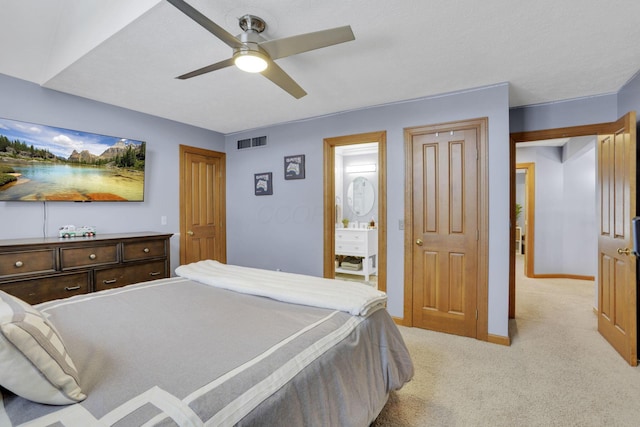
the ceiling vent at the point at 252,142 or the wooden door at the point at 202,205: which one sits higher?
the ceiling vent at the point at 252,142

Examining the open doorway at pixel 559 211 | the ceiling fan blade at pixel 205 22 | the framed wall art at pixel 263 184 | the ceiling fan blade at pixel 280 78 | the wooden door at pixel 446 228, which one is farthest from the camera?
the open doorway at pixel 559 211

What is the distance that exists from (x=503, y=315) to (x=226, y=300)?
2.57m

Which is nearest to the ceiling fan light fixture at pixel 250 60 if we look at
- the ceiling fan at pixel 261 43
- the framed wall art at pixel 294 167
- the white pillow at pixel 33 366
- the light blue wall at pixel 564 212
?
the ceiling fan at pixel 261 43

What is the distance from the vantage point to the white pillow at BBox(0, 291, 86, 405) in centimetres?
82

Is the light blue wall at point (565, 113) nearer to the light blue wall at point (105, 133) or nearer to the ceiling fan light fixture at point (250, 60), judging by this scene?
the ceiling fan light fixture at point (250, 60)

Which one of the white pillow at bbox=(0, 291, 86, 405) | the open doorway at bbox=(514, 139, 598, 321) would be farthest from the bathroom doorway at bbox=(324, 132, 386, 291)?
the white pillow at bbox=(0, 291, 86, 405)

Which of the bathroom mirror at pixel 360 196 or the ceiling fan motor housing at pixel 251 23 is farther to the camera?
the bathroom mirror at pixel 360 196

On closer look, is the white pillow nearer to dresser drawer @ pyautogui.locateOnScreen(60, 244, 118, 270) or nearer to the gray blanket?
the gray blanket

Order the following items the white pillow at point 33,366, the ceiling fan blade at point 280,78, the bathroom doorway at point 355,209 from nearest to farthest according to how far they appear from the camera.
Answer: the white pillow at point 33,366 < the ceiling fan blade at point 280,78 < the bathroom doorway at point 355,209

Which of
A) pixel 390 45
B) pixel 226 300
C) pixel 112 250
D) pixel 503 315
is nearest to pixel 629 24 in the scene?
pixel 390 45

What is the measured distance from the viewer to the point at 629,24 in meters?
1.94

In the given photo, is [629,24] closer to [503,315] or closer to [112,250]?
[503,315]

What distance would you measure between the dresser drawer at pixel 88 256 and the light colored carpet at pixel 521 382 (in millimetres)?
2756

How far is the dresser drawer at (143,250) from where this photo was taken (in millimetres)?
3068
